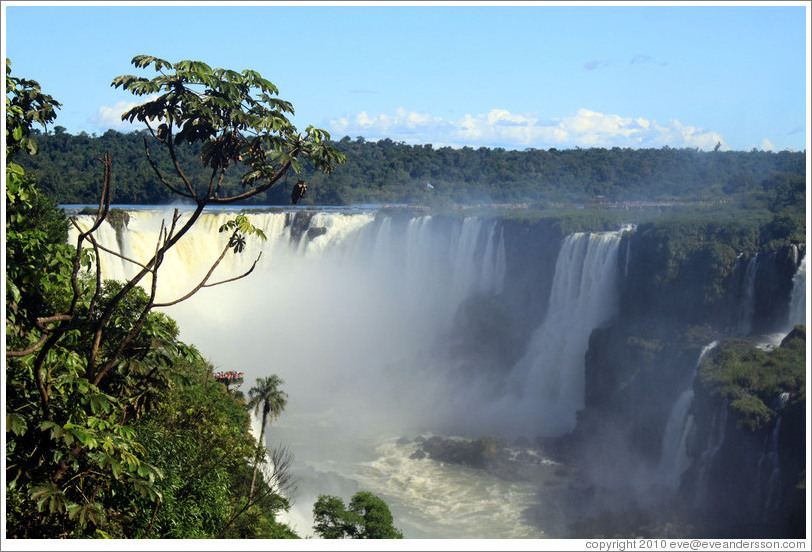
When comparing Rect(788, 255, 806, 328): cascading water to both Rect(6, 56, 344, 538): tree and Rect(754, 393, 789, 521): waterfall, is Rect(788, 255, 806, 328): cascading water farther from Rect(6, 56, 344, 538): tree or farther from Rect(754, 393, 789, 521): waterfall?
Rect(6, 56, 344, 538): tree

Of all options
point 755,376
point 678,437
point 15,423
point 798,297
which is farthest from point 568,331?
point 15,423

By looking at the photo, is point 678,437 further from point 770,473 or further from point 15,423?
point 15,423

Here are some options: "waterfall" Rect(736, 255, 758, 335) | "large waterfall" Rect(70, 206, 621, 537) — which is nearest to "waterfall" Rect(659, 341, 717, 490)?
"waterfall" Rect(736, 255, 758, 335)

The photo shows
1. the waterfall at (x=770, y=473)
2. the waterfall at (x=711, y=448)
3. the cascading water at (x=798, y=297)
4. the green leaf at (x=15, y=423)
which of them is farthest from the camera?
the cascading water at (x=798, y=297)

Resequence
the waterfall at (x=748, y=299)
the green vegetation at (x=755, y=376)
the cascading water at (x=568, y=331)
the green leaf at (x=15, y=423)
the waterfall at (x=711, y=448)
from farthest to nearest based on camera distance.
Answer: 1. the cascading water at (x=568, y=331)
2. the waterfall at (x=748, y=299)
3. the waterfall at (x=711, y=448)
4. the green vegetation at (x=755, y=376)
5. the green leaf at (x=15, y=423)

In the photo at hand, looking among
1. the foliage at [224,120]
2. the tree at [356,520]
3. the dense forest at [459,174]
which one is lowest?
the tree at [356,520]

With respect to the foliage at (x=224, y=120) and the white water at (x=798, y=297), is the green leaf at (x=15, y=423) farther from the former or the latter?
the white water at (x=798, y=297)

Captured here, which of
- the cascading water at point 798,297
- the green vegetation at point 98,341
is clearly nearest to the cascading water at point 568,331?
the cascading water at point 798,297
